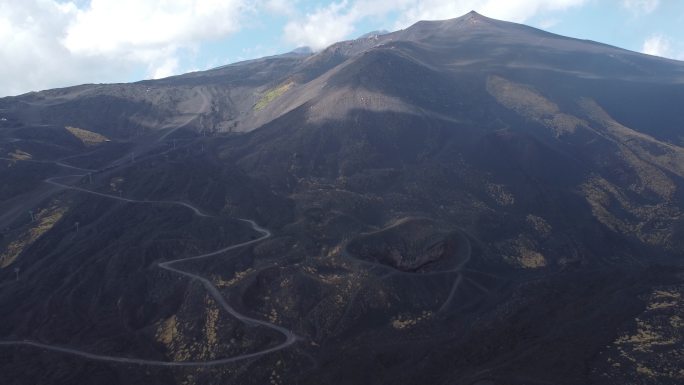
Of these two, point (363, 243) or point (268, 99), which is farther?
point (268, 99)

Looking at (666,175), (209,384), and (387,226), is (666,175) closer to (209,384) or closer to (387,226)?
(387,226)

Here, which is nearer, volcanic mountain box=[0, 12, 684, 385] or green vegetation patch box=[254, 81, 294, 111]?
volcanic mountain box=[0, 12, 684, 385]

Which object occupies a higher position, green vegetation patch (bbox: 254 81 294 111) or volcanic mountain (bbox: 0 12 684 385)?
green vegetation patch (bbox: 254 81 294 111)

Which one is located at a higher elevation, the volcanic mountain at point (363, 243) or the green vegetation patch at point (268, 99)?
the green vegetation patch at point (268, 99)

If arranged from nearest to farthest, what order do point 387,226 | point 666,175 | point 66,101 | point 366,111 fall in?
point 387,226
point 666,175
point 366,111
point 66,101

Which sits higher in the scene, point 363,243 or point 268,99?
point 268,99

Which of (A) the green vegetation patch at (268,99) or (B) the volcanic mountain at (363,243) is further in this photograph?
(A) the green vegetation patch at (268,99)

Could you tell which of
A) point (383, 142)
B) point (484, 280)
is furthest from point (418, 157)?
point (484, 280)

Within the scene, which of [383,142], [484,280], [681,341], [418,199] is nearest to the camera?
[681,341]
